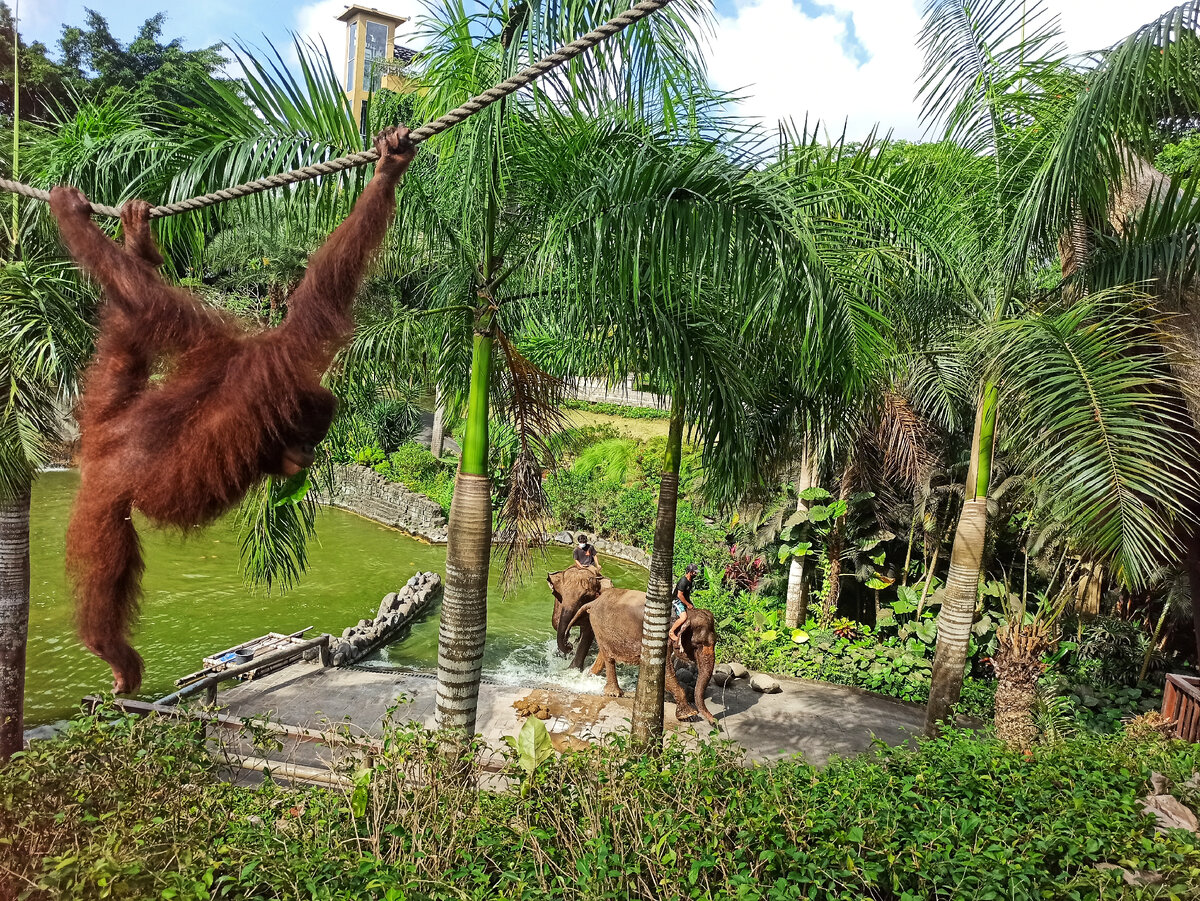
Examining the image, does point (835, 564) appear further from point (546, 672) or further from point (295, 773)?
point (295, 773)

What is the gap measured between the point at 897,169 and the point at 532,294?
3.50 meters

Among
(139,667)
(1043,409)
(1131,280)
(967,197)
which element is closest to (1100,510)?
(1043,409)

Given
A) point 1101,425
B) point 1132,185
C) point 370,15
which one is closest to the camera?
point 370,15

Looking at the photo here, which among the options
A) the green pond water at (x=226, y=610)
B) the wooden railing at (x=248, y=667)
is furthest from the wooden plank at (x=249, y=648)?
the green pond water at (x=226, y=610)

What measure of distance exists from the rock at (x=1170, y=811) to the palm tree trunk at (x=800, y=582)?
576cm

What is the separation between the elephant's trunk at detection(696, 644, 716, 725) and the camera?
24.3 feet

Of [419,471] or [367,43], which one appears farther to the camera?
[419,471]

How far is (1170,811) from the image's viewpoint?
3.91 metres

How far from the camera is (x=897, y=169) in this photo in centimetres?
613

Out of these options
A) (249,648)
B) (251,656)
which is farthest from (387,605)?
(251,656)

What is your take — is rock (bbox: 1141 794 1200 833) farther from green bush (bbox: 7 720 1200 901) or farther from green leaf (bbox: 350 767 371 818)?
green leaf (bbox: 350 767 371 818)

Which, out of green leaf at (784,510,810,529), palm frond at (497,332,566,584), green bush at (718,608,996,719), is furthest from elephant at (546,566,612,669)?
palm frond at (497,332,566,584)

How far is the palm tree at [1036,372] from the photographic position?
3.99 meters

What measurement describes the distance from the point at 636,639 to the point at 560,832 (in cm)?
481
